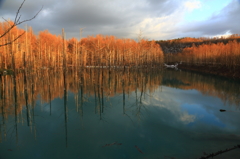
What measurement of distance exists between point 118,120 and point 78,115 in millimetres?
1570

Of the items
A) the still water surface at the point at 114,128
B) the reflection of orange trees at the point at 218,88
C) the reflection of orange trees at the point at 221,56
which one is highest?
the reflection of orange trees at the point at 221,56

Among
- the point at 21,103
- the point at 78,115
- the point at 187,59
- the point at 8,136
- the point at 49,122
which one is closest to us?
the point at 8,136

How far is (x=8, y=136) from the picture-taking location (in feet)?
13.5

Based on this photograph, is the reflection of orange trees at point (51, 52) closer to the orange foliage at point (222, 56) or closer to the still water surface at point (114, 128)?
the still water surface at point (114, 128)

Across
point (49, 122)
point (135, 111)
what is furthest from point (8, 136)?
point (135, 111)

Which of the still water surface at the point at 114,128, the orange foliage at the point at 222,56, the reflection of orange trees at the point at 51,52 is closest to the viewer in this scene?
the still water surface at the point at 114,128

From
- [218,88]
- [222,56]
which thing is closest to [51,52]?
[218,88]

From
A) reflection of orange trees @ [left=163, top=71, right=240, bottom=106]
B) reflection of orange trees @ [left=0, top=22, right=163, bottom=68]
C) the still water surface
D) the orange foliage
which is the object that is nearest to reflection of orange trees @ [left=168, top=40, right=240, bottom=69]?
the orange foliage

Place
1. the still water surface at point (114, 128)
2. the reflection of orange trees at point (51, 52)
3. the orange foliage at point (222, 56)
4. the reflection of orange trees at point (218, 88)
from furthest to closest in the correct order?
the orange foliage at point (222, 56) < the reflection of orange trees at point (51, 52) < the reflection of orange trees at point (218, 88) < the still water surface at point (114, 128)

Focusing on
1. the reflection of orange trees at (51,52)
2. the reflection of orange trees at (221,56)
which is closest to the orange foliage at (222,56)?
the reflection of orange trees at (221,56)

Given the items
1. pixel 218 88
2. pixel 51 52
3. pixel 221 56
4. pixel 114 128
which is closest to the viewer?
pixel 114 128

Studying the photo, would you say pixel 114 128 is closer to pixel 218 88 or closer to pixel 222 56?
pixel 218 88

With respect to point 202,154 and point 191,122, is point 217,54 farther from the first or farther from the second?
point 202,154

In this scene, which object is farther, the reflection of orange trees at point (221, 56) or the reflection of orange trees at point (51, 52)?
the reflection of orange trees at point (221, 56)
